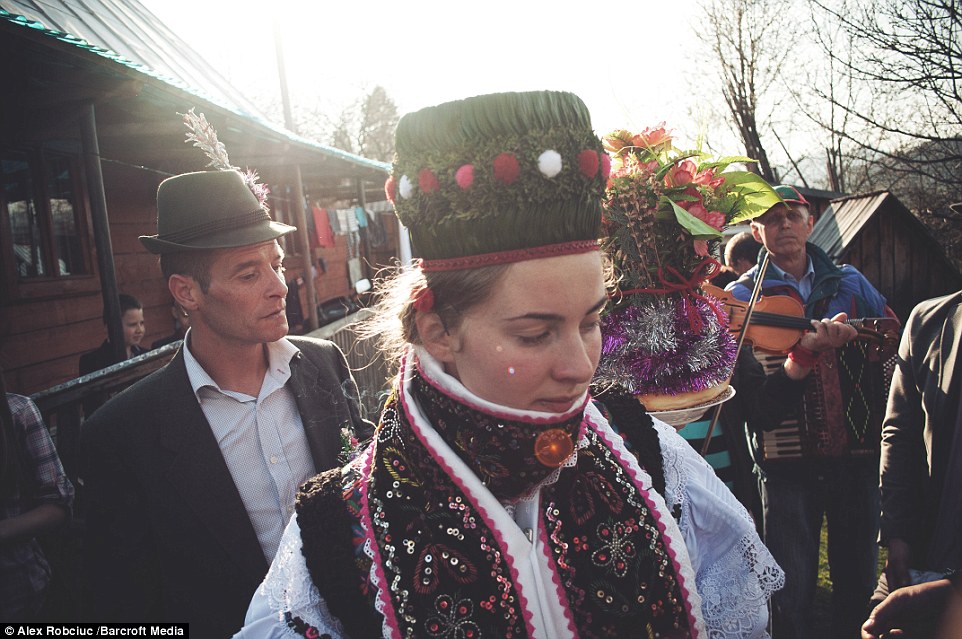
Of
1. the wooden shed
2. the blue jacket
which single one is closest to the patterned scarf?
the blue jacket

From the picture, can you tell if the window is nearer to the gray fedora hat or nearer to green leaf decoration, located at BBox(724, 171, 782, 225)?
the gray fedora hat

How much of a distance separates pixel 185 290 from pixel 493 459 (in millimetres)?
1602

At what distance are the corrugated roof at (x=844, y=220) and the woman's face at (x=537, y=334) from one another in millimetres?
8000

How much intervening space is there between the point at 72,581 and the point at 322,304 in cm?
927

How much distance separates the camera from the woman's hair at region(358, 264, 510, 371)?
124 cm

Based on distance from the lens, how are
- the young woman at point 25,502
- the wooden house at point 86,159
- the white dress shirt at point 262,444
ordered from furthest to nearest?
the wooden house at point 86,159 → the young woman at point 25,502 → the white dress shirt at point 262,444

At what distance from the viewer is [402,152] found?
1293mm

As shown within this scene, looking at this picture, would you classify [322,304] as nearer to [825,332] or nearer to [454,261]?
[825,332]

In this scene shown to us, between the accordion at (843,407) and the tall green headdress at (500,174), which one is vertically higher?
the tall green headdress at (500,174)

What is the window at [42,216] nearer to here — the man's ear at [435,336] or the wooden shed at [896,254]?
the man's ear at [435,336]

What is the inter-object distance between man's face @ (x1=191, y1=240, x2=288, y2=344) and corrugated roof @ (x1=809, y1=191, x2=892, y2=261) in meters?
7.74

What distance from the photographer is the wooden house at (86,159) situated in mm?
3812

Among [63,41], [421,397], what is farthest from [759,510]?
[63,41]
